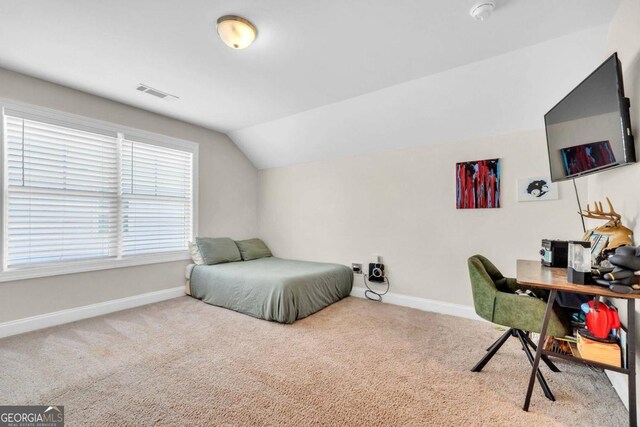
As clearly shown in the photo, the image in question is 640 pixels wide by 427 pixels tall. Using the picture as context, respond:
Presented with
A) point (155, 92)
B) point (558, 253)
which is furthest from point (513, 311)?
point (155, 92)

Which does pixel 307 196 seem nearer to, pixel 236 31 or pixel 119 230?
pixel 119 230

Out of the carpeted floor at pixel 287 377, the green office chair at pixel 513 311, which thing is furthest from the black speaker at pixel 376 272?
the green office chair at pixel 513 311

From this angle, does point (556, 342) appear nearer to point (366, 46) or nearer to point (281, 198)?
point (366, 46)

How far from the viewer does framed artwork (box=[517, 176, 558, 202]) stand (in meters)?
2.62

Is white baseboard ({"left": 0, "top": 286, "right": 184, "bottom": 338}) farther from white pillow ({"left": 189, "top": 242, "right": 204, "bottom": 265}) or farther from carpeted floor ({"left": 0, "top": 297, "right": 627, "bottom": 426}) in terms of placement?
white pillow ({"left": 189, "top": 242, "right": 204, "bottom": 265})

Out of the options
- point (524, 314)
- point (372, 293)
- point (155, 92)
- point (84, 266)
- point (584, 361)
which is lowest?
point (372, 293)

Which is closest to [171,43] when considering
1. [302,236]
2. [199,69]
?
[199,69]

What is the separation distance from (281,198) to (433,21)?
330 centimetres

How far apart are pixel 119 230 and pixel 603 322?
4.36m

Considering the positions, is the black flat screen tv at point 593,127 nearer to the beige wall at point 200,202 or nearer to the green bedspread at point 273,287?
the green bedspread at point 273,287

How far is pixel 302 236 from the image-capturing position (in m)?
4.40

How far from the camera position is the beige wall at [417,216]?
2752 mm

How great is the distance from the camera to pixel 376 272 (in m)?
3.62

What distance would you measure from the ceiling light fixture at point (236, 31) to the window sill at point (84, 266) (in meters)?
2.79
